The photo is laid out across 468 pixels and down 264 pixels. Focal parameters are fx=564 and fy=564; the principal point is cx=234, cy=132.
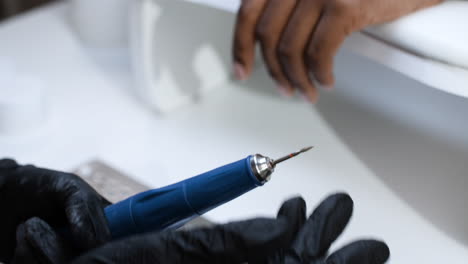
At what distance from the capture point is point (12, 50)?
849 millimetres

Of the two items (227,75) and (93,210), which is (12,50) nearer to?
(227,75)

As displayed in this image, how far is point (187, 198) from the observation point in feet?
1.15

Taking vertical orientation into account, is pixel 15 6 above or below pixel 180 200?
above

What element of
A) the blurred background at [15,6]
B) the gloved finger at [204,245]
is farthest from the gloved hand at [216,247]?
the blurred background at [15,6]

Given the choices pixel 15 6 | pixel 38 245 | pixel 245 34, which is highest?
pixel 15 6

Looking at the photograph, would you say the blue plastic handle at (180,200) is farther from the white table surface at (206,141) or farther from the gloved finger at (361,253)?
the white table surface at (206,141)

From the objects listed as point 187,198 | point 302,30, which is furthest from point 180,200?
point 302,30

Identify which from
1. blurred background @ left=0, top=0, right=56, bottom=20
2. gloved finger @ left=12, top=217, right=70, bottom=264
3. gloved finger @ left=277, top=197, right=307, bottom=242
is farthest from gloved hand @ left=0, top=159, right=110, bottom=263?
blurred background @ left=0, top=0, right=56, bottom=20

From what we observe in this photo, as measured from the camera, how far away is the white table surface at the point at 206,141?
0.55 m

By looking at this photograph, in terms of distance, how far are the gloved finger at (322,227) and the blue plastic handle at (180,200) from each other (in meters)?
0.06

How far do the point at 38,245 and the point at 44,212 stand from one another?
3.0 inches

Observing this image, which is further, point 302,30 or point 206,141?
point 206,141

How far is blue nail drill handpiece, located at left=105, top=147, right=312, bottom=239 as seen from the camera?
13.2 inches

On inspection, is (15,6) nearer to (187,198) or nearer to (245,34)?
(245,34)
